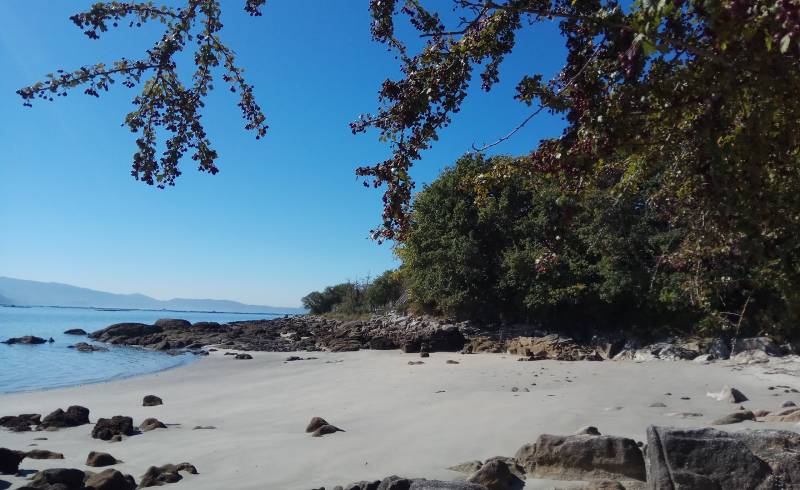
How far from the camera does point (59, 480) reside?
4855 mm

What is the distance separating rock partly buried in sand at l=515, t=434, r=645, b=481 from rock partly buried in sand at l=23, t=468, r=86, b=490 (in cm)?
405

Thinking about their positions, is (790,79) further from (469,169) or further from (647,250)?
(469,169)

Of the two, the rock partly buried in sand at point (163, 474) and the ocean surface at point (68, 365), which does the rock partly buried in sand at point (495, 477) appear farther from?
the ocean surface at point (68, 365)

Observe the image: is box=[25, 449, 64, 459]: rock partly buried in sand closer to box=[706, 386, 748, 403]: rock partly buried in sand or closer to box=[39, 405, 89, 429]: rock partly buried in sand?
box=[39, 405, 89, 429]: rock partly buried in sand

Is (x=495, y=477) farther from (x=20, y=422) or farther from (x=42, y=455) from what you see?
(x=20, y=422)

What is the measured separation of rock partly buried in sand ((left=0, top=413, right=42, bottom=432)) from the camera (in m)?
8.06

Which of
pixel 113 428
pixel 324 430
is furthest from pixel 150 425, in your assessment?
pixel 324 430

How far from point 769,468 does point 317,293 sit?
164 ft

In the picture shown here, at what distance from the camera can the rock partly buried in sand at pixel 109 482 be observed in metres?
4.83

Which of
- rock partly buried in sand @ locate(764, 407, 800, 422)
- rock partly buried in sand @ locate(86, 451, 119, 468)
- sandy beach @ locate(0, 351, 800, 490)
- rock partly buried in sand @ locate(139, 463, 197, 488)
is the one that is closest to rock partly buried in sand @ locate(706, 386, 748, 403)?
sandy beach @ locate(0, 351, 800, 490)

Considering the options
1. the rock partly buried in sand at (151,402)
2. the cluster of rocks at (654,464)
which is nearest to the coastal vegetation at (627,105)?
the cluster of rocks at (654,464)

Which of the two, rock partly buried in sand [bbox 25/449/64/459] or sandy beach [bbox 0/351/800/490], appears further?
rock partly buried in sand [bbox 25/449/64/459]

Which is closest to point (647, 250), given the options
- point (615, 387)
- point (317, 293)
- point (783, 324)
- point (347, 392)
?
point (783, 324)

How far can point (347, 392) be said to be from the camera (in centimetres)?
1053
